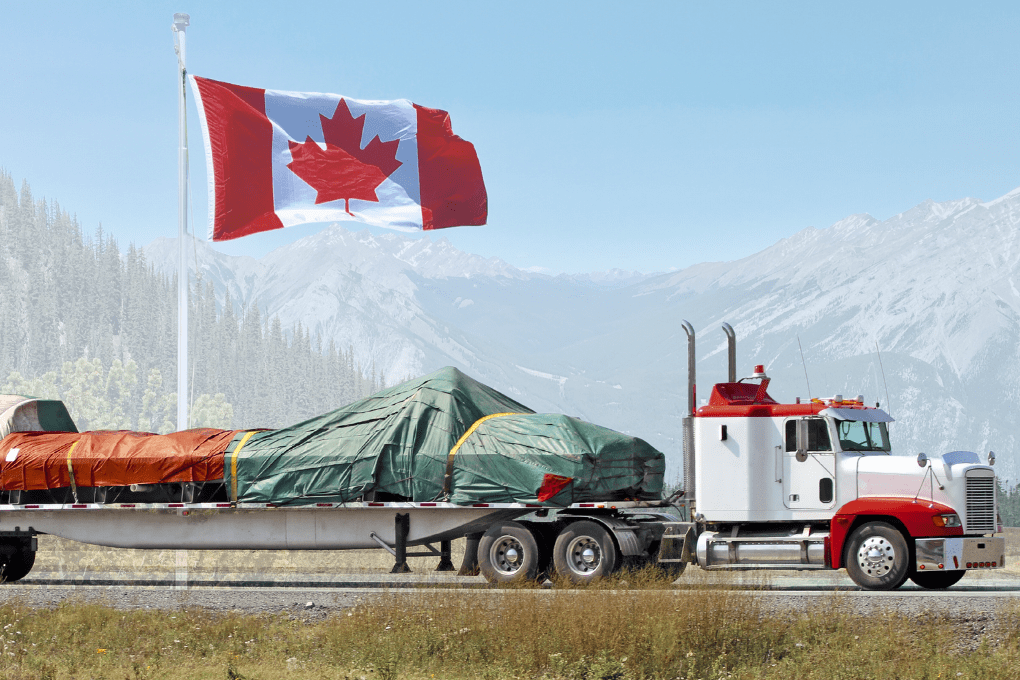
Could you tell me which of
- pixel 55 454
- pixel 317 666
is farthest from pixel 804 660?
pixel 55 454

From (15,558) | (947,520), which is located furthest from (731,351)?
(15,558)

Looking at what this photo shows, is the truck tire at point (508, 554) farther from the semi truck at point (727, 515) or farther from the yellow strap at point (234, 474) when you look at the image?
the yellow strap at point (234, 474)

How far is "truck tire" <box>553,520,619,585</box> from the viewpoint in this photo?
62.8 ft

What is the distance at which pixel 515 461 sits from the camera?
784 inches

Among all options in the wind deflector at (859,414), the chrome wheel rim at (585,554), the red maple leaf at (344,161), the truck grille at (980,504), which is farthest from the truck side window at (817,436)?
the red maple leaf at (344,161)

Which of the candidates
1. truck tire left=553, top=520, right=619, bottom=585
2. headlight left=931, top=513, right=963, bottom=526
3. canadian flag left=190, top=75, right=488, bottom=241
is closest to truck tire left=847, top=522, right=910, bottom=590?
headlight left=931, top=513, right=963, bottom=526

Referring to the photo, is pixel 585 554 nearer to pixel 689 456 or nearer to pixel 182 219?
pixel 689 456

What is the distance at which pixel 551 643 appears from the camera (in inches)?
519

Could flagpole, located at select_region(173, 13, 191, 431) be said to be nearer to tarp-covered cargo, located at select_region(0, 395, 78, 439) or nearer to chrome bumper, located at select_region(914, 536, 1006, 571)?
tarp-covered cargo, located at select_region(0, 395, 78, 439)

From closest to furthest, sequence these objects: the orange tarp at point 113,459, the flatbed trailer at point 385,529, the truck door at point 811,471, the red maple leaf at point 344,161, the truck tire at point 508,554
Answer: the truck door at point 811,471 → the flatbed trailer at point 385,529 → the truck tire at point 508,554 → the orange tarp at point 113,459 → the red maple leaf at point 344,161

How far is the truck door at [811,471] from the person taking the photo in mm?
18609

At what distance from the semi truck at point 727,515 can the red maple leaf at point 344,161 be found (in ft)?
16.9

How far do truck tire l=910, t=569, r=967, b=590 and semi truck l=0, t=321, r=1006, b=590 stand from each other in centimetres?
2

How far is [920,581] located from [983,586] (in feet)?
4.68
